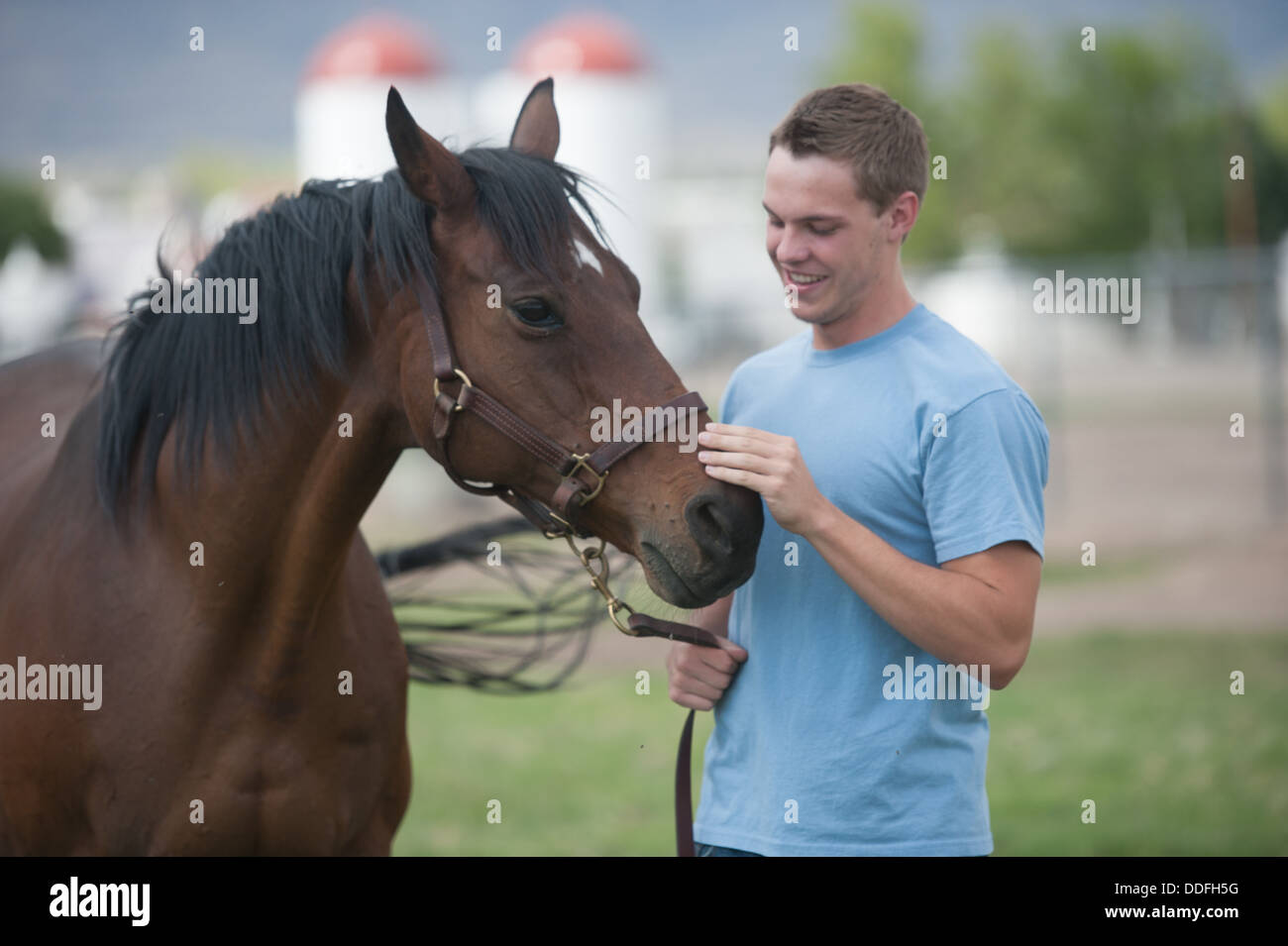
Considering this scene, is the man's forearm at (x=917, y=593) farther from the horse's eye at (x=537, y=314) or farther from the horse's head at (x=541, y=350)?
the horse's eye at (x=537, y=314)

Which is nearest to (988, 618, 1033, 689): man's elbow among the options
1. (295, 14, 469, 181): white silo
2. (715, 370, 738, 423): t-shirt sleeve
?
(715, 370, 738, 423): t-shirt sleeve

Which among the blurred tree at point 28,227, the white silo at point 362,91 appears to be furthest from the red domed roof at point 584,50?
the blurred tree at point 28,227

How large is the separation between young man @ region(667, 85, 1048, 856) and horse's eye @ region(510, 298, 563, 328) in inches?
15.5

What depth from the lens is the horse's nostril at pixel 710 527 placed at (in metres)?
2.02

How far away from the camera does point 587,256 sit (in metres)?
2.25

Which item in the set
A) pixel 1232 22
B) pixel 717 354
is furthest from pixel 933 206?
pixel 1232 22

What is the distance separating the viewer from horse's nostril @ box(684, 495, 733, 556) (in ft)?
6.63

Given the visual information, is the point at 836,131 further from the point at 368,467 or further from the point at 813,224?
the point at 368,467

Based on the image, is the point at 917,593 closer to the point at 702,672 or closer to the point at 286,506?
the point at 702,672

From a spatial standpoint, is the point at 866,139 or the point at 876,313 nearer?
the point at 866,139

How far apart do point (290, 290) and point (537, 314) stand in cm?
54

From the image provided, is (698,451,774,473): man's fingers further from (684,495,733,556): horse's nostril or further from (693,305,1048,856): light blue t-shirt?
(693,305,1048,856): light blue t-shirt

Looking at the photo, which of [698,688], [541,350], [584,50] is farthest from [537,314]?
[584,50]

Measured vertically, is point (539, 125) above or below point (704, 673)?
above
